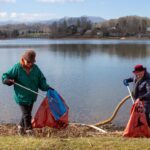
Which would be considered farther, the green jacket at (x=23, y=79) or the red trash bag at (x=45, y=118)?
the red trash bag at (x=45, y=118)

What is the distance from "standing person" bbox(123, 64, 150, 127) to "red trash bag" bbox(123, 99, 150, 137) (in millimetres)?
407

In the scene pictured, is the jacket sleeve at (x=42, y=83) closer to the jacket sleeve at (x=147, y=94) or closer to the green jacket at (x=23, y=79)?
the green jacket at (x=23, y=79)

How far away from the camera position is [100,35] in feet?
442

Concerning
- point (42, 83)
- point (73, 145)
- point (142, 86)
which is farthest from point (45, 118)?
point (73, 145)

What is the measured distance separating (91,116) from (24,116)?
22.4 ft

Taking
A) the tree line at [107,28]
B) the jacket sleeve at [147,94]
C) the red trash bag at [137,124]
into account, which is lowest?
the tree line at [107,28]

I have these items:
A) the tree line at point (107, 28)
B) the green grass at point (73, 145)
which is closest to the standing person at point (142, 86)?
the green grass at point (73, 145)

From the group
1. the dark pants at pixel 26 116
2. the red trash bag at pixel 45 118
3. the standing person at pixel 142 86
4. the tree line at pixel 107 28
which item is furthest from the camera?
the tree line at pixel 107 28

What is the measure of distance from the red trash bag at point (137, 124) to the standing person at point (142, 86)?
1.33 feet

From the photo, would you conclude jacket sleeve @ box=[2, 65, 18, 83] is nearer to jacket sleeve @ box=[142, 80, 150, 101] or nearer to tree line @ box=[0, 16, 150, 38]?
jacket sleeve @ box=[142, 80, 150, 101]

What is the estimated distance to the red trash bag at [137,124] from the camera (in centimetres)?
834

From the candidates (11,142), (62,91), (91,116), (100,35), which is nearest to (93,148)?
(11,142)

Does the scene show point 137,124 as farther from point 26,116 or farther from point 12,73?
point 12,73

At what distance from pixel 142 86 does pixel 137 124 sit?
3.32ft
